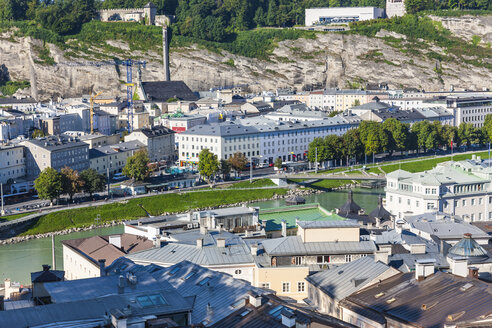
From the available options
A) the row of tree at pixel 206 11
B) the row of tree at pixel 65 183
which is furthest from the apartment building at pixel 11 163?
the row of tree at pixel 206 11

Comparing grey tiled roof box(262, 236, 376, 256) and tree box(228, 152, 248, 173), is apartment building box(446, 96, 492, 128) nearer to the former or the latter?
tree box(228, 152, 248, 173)

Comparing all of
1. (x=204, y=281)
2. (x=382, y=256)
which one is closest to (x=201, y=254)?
(x=204, y=281)

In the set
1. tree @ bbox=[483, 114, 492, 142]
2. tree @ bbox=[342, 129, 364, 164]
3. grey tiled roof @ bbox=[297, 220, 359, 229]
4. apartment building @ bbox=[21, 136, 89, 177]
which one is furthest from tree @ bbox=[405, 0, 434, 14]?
grey tiled roof @ bbox=[297, 220, 359, 229]

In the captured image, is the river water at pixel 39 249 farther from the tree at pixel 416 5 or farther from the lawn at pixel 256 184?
the tree at pixel 416 5

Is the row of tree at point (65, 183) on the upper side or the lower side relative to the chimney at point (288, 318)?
lower

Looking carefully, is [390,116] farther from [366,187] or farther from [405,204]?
[405,204]

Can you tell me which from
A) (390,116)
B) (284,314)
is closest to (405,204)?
(284,314)

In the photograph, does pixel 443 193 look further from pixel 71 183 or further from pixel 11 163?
pixel 11 163

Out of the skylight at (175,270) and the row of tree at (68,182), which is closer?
the skylight at (175,270)
